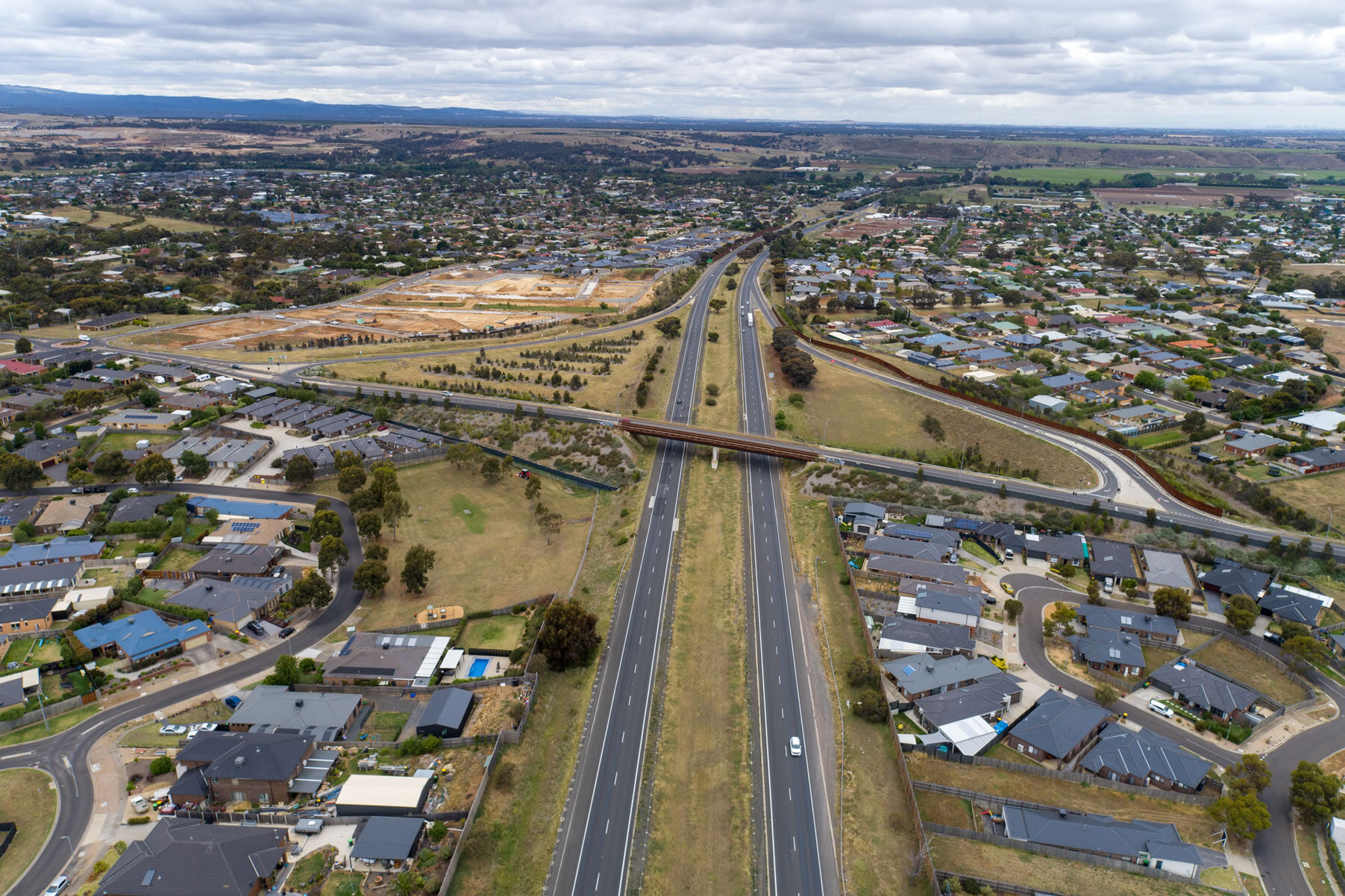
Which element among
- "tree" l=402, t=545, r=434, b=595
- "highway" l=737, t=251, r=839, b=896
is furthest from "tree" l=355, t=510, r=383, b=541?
"highway" l=737, t=251, r=839, b=896

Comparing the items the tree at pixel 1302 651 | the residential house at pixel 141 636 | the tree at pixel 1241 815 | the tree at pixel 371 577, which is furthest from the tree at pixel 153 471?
the tree at pixel 1302 651

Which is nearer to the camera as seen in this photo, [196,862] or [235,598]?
[196,862]

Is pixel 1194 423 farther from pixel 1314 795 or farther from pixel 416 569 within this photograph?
pixel 416 569

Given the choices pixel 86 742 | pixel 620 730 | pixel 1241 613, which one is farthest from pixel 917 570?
pixel 86 742

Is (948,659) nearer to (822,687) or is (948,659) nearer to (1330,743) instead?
(822,687)

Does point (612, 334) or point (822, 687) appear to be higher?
point (612, 334)

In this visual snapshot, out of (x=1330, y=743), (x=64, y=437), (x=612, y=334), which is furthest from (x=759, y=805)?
(x=612, y=334)
